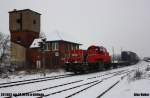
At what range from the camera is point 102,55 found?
103ft

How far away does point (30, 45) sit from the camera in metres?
57.5

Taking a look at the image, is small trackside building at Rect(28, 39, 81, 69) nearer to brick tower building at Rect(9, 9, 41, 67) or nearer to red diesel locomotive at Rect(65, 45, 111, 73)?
brick tower building at Rect(9, 9, 41, 67)

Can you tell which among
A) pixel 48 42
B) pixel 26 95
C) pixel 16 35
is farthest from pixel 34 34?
pixel 26 95

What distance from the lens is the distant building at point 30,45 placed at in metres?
51.9

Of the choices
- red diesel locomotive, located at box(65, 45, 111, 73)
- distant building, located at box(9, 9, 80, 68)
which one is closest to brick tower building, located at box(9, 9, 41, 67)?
distant building, located at box(9, 9, 80, 68)

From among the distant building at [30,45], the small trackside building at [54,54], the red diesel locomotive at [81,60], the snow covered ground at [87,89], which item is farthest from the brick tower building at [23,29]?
the snow covered ground at [87,89]

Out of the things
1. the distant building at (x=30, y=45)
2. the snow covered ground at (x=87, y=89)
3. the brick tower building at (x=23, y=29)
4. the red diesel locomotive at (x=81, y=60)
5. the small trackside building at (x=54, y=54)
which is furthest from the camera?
the brick tower building at (x=23, y=29)

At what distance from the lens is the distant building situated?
5194 cm

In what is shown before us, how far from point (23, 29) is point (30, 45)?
13.1ft

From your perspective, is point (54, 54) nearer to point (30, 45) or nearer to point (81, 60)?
point (30, 45)

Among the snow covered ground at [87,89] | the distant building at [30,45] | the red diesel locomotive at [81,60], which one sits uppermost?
the distant building at [30,45]

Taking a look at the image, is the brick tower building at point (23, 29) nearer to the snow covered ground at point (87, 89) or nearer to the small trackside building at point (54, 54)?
the small trackside building at point (54, 54)

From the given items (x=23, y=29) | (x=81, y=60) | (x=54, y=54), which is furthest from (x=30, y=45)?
(x=81, y=60)

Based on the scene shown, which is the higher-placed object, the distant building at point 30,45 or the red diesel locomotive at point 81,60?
the distant building at point 30,45
